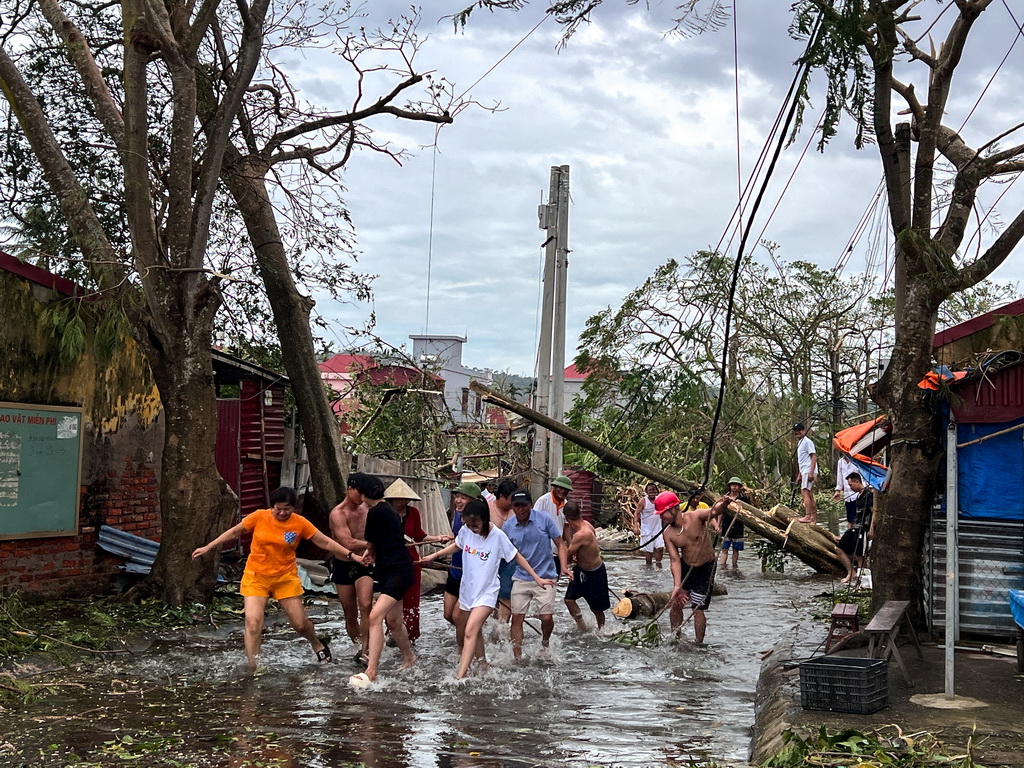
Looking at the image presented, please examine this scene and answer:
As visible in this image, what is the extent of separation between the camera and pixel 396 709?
8438mm

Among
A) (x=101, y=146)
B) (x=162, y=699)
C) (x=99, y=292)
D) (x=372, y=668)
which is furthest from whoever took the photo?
(x=101, y=146)

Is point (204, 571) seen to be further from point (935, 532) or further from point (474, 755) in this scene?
point (935, 532)

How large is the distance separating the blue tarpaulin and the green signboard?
31.6ft

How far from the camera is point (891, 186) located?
10.4 m

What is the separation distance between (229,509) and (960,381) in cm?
806

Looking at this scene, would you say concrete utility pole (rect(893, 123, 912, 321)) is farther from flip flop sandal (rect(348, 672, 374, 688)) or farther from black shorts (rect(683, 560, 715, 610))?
flip flop sandal (rect(348, 672, 374, 688))

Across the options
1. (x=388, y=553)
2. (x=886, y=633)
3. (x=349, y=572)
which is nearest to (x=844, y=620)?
(x=886, y=633)

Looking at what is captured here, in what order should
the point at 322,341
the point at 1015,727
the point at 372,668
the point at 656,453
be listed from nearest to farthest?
the point at 1015,727 → the point at 372,668 → the point at 322,341 → the point at 656,453

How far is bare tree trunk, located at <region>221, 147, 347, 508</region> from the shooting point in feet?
49.6

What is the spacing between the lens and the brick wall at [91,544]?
11.8 meters

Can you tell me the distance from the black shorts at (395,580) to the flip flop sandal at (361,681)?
28.0 inches

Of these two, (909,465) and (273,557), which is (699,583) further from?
(273,557)

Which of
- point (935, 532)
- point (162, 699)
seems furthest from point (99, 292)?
point (935, 532)

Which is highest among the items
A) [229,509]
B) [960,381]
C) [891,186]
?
[891,186]
